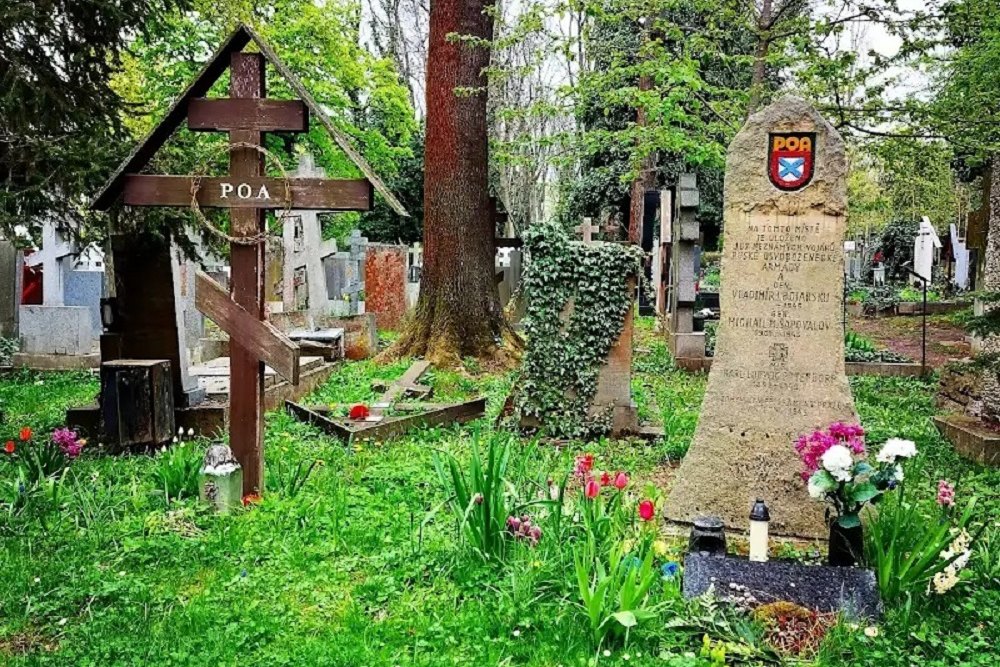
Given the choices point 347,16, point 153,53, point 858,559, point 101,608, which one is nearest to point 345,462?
point 101,608

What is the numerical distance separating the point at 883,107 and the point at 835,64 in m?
0.77

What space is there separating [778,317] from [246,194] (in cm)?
323

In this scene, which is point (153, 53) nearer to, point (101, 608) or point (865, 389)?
point (865, 389)

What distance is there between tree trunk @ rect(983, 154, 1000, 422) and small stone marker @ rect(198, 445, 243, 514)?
6086 mm

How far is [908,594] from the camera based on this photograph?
3748 millimetres

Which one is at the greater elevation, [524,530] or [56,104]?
[56,104]

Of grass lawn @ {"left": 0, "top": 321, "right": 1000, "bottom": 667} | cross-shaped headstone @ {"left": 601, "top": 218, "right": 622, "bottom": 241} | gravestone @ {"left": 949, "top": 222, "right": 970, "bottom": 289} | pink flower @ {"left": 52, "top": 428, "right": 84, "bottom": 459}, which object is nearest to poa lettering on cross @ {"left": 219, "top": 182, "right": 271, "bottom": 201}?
grass lawn @ {"left": 0, "top": 321, "right": 1000, "bottom": 667}

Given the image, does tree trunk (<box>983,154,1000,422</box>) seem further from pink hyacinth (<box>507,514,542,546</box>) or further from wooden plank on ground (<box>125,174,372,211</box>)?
wooden plank on ground (<box>125,174,372,211</box>)

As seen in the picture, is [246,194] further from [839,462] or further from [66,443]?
[839,462]

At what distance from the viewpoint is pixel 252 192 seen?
202 inches

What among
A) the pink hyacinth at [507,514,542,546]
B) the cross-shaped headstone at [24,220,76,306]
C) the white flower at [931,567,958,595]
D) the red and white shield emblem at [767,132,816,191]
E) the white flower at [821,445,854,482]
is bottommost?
the white flower at [931,567,958,595]

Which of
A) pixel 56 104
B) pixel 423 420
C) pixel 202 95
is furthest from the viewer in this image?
pixel 423 420

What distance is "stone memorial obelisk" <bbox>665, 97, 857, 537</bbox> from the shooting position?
4.89m

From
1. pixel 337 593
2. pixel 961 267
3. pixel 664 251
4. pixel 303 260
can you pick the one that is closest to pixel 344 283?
pixel 303 260
